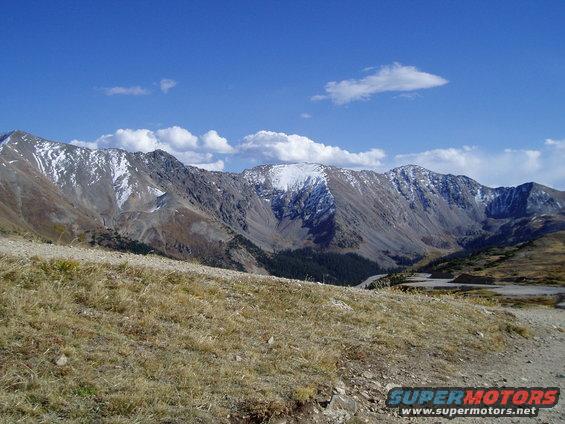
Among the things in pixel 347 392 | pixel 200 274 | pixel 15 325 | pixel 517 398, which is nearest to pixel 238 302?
pixel 200 274

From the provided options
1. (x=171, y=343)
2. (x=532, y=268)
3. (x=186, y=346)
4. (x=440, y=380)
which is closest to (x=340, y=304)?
(x=440, y=380)

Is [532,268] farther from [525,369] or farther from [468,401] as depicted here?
[468,401]

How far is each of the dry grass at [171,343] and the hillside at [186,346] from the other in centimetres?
4

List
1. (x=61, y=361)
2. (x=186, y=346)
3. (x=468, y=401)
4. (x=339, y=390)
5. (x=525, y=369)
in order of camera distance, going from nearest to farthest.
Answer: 1. (x=61, y=361)
2. (x=339, y=390)
3. (x=186, y=346)
4. (x=468, y=401)
5. (x=525, y=369)

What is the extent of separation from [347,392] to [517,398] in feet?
16.6

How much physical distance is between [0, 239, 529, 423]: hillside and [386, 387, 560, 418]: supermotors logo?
654 mm

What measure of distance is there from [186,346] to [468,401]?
295 inches

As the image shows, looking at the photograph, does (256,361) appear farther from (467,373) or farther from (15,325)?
(467,373)

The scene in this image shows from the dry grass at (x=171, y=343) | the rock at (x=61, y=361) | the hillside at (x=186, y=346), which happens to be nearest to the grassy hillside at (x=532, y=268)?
the hillside at (x=186, y=346)

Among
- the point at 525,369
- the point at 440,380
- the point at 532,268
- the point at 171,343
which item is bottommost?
the point at 532,268

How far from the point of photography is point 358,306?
795 inches

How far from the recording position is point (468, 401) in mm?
11914

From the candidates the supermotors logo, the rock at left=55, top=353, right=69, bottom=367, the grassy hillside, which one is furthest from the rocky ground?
the grassy hillside

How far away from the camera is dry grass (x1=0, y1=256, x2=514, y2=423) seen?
862cm
